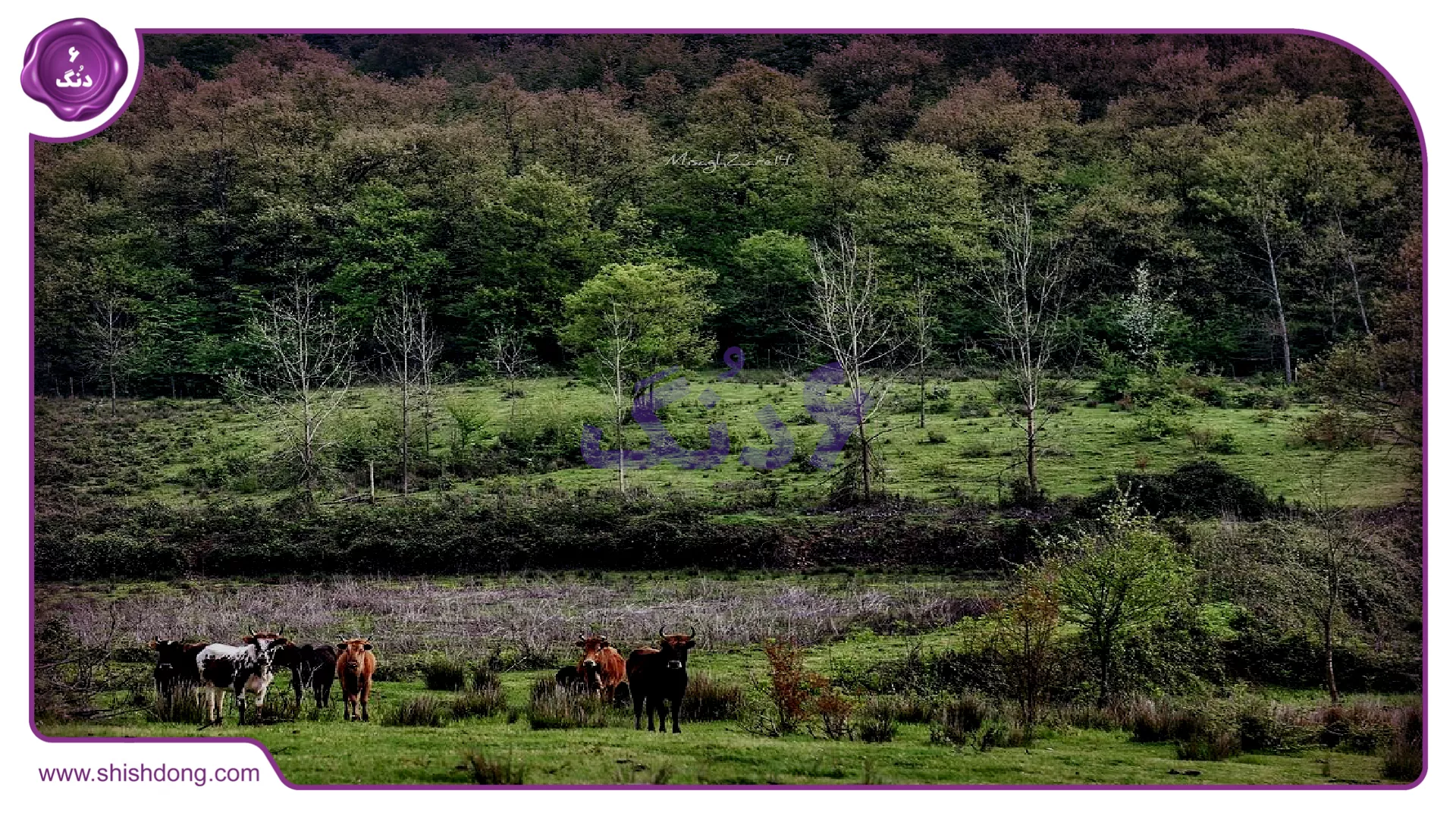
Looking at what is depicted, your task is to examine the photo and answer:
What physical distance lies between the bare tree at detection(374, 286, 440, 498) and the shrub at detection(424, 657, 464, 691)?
19.5 meters

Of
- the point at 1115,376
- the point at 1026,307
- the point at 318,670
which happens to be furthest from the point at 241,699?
the point at 1115,376

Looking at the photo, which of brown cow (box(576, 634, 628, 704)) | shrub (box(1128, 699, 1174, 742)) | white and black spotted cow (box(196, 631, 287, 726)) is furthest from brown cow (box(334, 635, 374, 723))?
shrub (box(1128, 699, 1174, 742))

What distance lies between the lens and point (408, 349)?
40062 millimetres

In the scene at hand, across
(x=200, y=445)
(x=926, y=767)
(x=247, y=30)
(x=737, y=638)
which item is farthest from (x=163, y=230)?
(x=926, y=767)

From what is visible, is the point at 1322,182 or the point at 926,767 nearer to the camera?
the point at 926,767

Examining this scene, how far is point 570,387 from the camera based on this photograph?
139 feet

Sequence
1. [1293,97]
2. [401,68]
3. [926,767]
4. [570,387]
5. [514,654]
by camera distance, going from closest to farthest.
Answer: [926,767], [514,654], [1293,97], [401,68], [570,387]

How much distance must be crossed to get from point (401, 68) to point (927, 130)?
44.6 feet

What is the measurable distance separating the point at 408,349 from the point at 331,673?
23.6 metres

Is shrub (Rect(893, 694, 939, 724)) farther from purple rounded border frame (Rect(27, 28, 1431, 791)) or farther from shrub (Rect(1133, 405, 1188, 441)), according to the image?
shrub (Rect(1133, 405, 1188, 441))

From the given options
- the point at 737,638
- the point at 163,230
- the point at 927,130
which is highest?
the point at 927,130

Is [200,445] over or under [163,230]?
under

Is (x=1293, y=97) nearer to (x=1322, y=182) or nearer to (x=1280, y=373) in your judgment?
(x=1322, y=182)

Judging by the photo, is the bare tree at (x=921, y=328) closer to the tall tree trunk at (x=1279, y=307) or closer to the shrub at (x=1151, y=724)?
the tall tree trunk at (x=1279, y=307)
